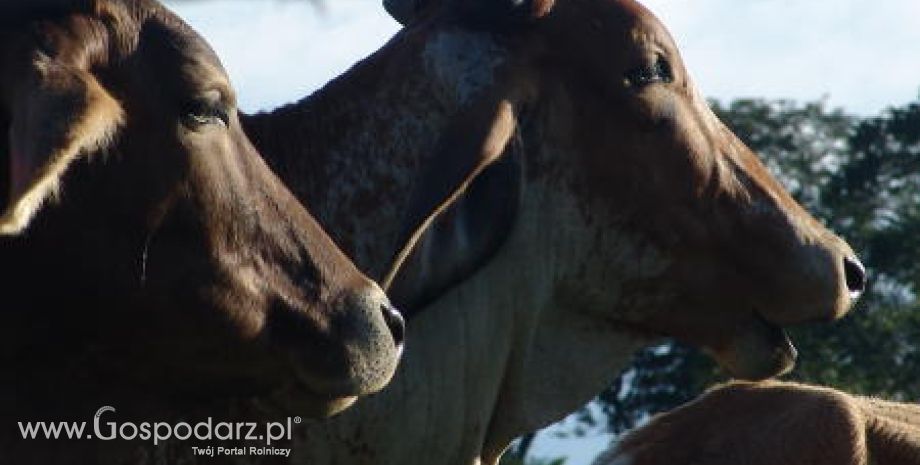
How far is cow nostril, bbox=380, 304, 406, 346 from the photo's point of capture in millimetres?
5789

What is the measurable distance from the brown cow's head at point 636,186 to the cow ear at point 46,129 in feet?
5.52

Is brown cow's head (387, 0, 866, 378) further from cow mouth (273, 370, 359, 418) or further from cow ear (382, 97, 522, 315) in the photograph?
cow mouth (273, 370, 359, 418)

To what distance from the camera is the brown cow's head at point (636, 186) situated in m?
6.91

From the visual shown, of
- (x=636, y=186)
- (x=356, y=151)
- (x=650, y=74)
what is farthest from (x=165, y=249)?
(x=650, y=74)

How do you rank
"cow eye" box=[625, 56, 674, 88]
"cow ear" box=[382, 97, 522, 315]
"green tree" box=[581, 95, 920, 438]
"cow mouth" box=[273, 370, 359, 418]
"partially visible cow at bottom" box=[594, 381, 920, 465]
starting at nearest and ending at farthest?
"cow mouth" box=[273, 370, 359, 418]
"cow ear" box=[382, 97, 522, 315]
"cow eye" box=[625, 56, 674, 88]
"partially visible cow at bottom" box=[594, 381, 920, 465]
"green tree" box=[581, 95, 920, 438]

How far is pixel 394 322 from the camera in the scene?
5.81 meters

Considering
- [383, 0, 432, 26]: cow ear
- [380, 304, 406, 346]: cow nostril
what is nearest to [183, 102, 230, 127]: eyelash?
[380, 304, 406, 346]: cow nostril

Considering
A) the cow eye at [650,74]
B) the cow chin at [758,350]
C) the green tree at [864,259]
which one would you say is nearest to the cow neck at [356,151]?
the cow eye at [650,74]

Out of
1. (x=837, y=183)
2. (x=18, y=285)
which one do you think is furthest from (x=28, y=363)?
(x=837, y=183)

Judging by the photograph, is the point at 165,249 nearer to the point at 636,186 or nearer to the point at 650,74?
the point at 636,186

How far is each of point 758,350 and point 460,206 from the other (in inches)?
42.0

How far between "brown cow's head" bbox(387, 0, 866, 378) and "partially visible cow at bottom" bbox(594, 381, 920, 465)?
1794mm

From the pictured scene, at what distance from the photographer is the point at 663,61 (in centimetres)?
709

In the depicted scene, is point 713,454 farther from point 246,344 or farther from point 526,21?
point 246,344
